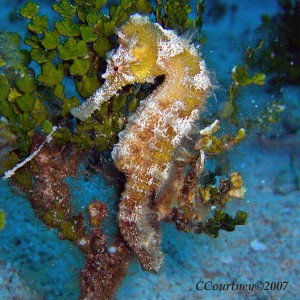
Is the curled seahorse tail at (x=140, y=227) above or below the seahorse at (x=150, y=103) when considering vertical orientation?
below

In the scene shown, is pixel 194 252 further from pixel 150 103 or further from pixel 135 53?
pixel 135 53

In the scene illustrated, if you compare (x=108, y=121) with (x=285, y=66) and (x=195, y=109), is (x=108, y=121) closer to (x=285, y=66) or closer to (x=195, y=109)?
(x=195, y=109)

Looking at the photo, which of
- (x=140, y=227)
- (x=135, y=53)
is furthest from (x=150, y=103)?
(x=140, y=227)

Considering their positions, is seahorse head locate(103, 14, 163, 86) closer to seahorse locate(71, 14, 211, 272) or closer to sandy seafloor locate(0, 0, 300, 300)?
seahorse locate(71, 14, 211, 272)

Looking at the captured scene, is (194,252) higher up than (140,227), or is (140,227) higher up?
(140,227)

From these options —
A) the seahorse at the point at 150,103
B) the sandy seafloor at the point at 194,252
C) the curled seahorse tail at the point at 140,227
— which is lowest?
the sandy seafloor at the point at 194,252

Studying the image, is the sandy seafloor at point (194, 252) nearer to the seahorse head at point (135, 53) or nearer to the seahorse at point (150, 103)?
the seahorse at point (150, 103)

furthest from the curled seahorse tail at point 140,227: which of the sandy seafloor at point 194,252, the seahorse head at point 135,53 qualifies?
the seahorse head at point 135,53
